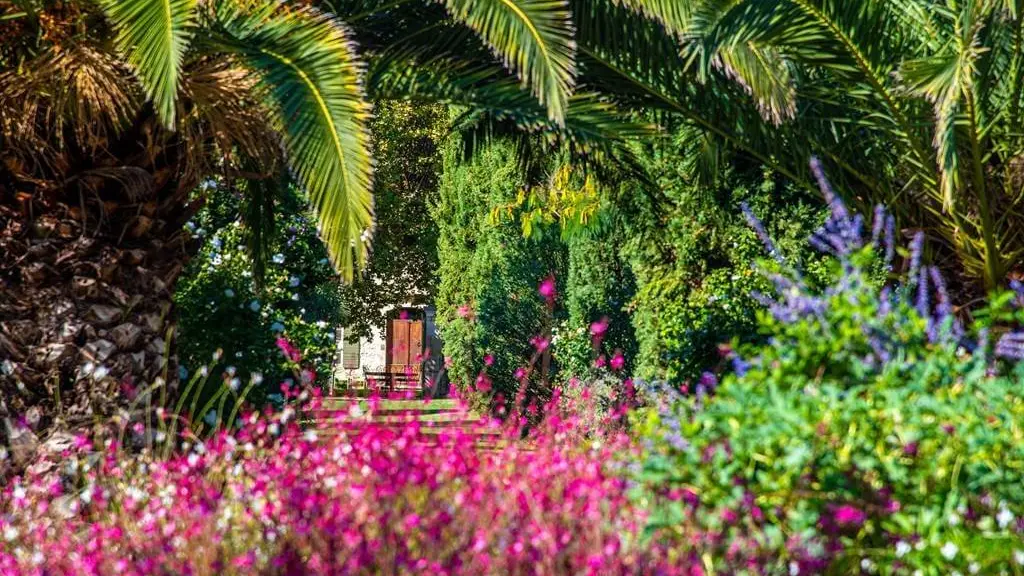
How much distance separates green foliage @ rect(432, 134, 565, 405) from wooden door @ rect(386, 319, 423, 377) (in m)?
11.1

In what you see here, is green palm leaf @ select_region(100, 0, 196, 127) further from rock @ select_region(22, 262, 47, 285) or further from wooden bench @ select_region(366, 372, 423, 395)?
wooden bench @ select_region(366, 372, 423, 395)

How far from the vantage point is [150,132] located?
21.7ft

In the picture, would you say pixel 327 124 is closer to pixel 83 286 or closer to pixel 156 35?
pixel 156 35

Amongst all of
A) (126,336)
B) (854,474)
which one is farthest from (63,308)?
(854,474)

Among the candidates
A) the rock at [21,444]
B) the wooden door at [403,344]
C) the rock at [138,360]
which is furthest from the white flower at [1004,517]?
the wooden door at [403,344]

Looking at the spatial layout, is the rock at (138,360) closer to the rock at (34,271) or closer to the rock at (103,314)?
the rock at (103,314)

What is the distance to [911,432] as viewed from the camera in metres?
3.88

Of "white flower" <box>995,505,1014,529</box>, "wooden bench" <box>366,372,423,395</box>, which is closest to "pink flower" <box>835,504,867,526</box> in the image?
"white flower" <box>995,505,1014,529</box>

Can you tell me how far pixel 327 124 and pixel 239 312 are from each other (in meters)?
4.48

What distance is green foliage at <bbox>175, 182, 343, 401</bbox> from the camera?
981cm

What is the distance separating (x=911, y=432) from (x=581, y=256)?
978 cm

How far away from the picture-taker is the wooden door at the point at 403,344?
2858 centimetres

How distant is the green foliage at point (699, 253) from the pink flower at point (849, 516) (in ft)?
17.6

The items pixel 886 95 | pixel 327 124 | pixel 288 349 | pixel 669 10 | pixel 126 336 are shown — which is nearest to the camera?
pixel 327 124
